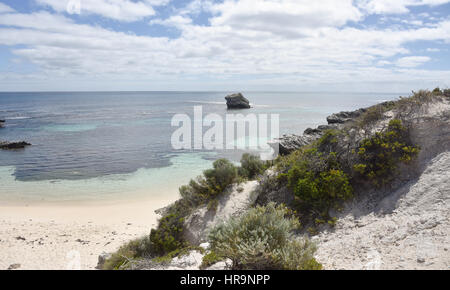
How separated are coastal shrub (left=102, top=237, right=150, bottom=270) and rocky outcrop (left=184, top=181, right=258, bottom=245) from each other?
4.45ft

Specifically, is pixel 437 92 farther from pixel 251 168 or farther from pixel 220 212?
pixel 220 212

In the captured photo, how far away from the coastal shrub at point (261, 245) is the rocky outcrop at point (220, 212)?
119 inches

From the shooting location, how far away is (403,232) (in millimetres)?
6703

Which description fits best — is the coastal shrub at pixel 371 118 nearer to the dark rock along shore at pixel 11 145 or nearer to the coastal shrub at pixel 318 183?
the coastal shrub at pixel 318 183

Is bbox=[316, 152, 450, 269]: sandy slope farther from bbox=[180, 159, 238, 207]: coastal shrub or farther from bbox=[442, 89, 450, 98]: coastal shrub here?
bbox=[180, 159, 238, 207]: coastal shrub

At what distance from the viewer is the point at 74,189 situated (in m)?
18.3

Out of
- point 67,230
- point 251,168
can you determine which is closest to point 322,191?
point 251,168

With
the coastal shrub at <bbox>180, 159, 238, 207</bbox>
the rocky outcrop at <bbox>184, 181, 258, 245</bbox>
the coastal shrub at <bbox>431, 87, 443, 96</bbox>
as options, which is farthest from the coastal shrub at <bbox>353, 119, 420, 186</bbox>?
the coastal shrub at <bbox>180, 159, 238, 207</bbox>

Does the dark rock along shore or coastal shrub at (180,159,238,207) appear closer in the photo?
coastal shrub at (180,159,238,207)

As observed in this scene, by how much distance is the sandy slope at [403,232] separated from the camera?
5.77 meters

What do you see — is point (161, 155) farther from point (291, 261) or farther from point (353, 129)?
point (291, 261)

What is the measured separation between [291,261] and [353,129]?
617cm

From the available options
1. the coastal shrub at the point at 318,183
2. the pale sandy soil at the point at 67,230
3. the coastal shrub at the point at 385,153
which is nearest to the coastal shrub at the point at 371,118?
the coastal shrub at the point at 385,153

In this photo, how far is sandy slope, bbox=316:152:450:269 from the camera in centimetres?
577
